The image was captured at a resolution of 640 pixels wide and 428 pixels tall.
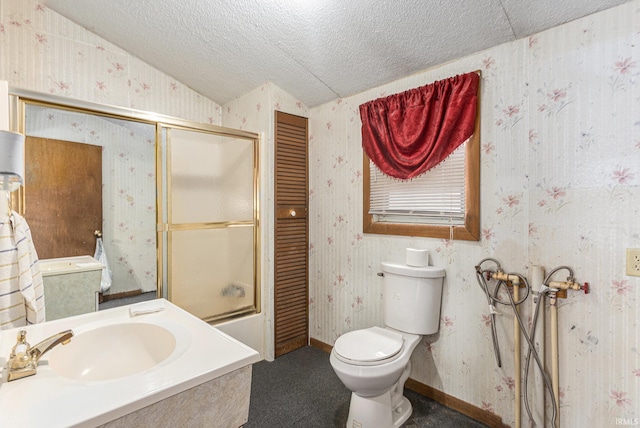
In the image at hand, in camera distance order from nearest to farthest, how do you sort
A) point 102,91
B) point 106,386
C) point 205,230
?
point 106,386, point 205,230, point 102,91

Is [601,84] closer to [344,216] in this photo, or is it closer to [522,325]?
[522,325]

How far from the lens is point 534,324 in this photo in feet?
5.03

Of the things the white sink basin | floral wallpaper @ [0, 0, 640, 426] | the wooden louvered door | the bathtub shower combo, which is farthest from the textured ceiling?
the white sink basin

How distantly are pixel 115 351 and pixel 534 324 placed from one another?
1.89m

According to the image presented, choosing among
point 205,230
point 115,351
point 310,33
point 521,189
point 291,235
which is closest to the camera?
point 115,351

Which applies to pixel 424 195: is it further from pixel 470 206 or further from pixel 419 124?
pixel 419 124

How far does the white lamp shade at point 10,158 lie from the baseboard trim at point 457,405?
2.25 meters

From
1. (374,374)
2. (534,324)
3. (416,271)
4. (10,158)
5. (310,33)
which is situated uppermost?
(310,33)

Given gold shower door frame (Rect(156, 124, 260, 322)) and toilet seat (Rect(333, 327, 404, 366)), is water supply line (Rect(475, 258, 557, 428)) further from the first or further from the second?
gold shower door frame (Rect(156, 124, 260, 322))

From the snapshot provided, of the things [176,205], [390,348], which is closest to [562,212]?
[390,348]

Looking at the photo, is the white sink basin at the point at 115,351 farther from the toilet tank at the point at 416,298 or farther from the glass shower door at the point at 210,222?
the toilet tank at the point at 416,298

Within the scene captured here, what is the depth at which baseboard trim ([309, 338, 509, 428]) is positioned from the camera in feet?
5.51

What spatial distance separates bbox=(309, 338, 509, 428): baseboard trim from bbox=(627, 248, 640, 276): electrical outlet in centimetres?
98

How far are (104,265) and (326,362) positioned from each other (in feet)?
5.53
